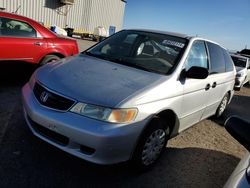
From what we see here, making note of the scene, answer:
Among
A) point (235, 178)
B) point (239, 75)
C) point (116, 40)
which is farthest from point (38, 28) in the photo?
point (239, 75)

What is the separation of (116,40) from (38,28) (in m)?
2.64

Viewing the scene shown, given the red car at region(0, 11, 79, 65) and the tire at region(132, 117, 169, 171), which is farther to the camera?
the red car at region(0, 11, 79, 65)

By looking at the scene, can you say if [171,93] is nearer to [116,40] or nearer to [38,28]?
[116,40]

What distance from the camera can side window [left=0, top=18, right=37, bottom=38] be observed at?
245 inches

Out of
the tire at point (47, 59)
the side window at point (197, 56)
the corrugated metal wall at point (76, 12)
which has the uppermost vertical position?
the side window at point (197, 56)

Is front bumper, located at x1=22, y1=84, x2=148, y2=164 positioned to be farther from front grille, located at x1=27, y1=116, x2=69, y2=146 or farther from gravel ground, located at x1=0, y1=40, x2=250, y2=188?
gravel ground, located at x1=0, y1=40, x2=250, y2=188

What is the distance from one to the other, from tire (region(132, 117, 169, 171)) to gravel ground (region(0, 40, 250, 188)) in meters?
0.16

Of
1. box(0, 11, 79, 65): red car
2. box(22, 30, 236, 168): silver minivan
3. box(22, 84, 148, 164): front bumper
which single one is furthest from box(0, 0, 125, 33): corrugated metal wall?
box(22, 84, 148, 164): front bumper

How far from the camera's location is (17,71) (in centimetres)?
648

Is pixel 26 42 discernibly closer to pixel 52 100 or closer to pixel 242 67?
pixel 52 100

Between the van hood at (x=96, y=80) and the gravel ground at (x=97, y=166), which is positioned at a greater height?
the van hood at (x=96, y=80)

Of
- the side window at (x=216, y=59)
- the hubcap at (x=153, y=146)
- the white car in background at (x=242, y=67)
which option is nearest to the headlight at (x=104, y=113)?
the hubcap at (x=153, y=146)

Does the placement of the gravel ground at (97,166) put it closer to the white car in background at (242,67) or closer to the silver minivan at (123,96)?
the silver minivan at (123,96)

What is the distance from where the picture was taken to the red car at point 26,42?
20.4 feet
